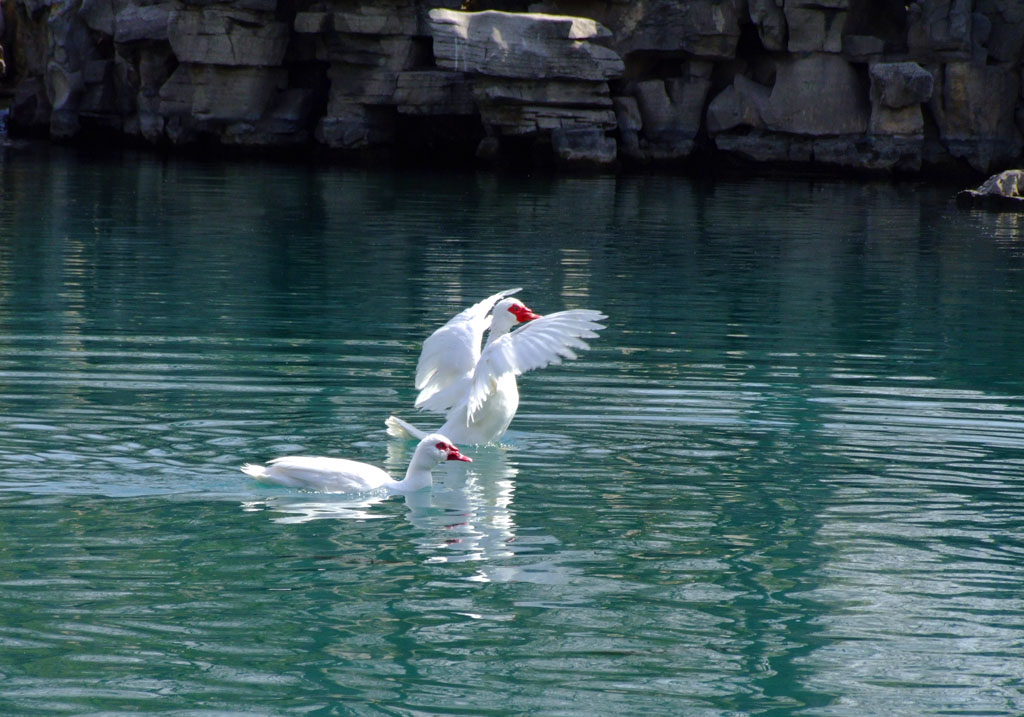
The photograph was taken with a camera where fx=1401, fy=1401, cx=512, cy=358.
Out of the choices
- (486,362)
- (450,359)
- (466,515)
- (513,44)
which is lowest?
(466,515)

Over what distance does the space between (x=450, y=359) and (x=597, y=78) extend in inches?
1015

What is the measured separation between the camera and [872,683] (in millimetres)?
4617

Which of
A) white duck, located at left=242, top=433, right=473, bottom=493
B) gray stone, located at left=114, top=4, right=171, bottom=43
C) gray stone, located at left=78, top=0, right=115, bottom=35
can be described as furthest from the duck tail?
gray stone, located at left=78, top=0, right=115, bottom=35

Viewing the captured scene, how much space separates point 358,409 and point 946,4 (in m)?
27.8

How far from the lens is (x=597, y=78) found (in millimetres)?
33031

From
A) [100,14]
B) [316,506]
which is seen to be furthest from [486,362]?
[100,14]

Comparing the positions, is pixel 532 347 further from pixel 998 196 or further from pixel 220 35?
pixel 220 35

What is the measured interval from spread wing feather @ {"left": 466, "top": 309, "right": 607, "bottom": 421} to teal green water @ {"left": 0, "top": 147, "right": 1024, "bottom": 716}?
0.49m

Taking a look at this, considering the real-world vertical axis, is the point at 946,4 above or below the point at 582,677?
above

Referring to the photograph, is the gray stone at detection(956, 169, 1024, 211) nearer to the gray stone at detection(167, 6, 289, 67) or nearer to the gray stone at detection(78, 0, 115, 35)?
the gray stone at detection(167, 6, 289, 67)

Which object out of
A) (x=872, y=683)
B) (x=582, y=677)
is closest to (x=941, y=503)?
(x=872, y=683)

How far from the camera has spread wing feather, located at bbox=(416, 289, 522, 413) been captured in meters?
8.17

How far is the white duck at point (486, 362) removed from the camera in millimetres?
7172

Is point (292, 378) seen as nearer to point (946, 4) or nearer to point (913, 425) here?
point (913, 425)
